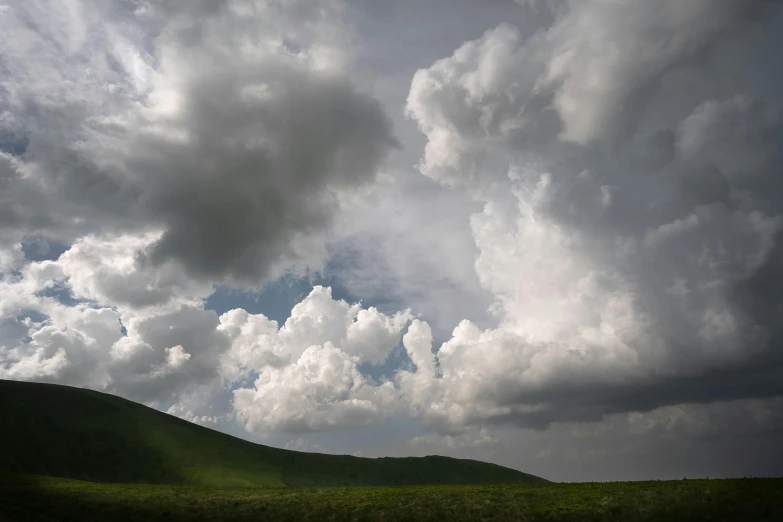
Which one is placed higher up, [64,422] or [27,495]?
[64,422]

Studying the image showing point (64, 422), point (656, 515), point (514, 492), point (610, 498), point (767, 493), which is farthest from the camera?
point (64, 422)

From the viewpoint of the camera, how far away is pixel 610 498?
147 feet

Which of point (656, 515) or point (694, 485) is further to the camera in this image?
point (694, 485)

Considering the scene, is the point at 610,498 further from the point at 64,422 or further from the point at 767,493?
the point at 64,422

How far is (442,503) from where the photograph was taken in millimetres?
48000

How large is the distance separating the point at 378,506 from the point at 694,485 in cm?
3281

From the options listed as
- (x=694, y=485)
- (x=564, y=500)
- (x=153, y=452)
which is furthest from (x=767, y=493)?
(x=153, y=452)

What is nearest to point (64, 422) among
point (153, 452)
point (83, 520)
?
point (153, 452)

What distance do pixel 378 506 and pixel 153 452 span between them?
603ft

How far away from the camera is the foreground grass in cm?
3922

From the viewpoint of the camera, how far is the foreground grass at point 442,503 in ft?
129

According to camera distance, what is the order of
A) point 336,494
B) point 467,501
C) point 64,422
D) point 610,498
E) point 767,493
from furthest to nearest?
point 64,422
point 336,494
point 467,501
point 610,498
point 767,493

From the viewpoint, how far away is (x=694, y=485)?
48.3 m

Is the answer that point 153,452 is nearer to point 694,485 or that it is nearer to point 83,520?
point 83,520
